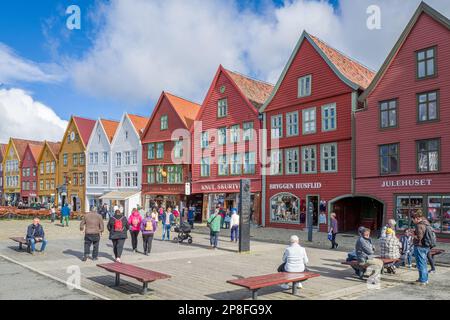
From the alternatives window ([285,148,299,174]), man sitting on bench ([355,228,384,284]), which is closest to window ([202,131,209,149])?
Answer: window ([285,148,299,174])

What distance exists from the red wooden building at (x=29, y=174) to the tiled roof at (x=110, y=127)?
19.0 meters

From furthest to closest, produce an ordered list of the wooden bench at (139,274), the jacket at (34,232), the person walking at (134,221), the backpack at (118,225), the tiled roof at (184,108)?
the tiled roof at (184,108) < the person walking at (134,221) < the jacket at (34,232) < the backpack at (118,225) < the wooden bench at (139,274)

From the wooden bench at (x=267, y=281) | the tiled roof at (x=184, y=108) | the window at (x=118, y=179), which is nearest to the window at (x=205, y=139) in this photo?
the tiled roof at (x=184, y=108)

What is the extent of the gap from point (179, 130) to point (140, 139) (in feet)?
21.6

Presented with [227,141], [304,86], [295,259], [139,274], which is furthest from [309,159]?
[139,274]

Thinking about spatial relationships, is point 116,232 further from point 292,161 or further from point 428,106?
point 292,161

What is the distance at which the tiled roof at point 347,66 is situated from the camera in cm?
2781

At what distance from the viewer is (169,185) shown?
Result: 41344 mm

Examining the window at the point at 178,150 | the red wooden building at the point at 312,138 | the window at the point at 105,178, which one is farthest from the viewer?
the window at the point at 105,178

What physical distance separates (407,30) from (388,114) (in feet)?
15.5

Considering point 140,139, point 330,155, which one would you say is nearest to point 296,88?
point 330,155

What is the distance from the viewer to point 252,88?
120 feet

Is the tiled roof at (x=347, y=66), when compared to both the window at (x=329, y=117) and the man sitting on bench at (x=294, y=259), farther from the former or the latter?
the man sitting on bench at (x=294, y=259)
